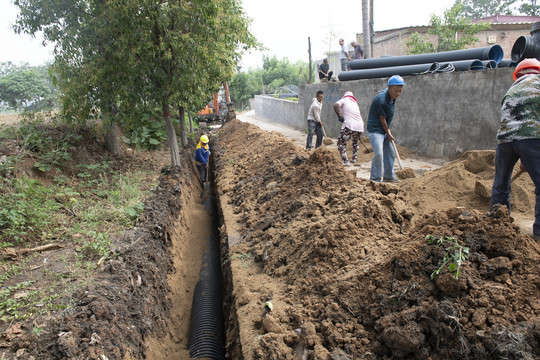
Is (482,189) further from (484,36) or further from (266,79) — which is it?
(266,79)

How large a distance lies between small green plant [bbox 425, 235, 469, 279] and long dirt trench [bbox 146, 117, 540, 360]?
0.11 feet

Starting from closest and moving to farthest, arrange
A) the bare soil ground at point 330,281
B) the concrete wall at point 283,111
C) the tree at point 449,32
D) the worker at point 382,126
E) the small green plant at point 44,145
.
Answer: the bare soil ground at point 330,281
the worker at point 382,126
the small green plant at point 44,145
the tree at point 449,32
the concrete wall at point 283,111

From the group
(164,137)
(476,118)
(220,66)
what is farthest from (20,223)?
(476,118)

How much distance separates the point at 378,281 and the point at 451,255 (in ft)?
1.69

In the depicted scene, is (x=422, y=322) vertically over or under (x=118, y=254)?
over

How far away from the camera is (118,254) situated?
3.79 m

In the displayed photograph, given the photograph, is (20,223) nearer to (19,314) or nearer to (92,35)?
(19,314)

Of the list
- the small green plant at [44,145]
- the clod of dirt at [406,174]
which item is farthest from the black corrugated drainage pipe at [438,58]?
the small green plant at [44,145]

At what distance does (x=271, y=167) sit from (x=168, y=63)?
9.99 feet

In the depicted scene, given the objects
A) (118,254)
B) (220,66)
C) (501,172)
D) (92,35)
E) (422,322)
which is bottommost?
(118,254)

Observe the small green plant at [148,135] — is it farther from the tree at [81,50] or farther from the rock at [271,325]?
the rock at [271,325]

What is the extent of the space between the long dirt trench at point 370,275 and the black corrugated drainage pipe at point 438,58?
14.2 ft

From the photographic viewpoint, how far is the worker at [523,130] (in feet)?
10.3

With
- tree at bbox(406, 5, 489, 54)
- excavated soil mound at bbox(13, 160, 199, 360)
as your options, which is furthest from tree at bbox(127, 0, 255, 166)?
tree at bbox(406, 5, 489, 54)
